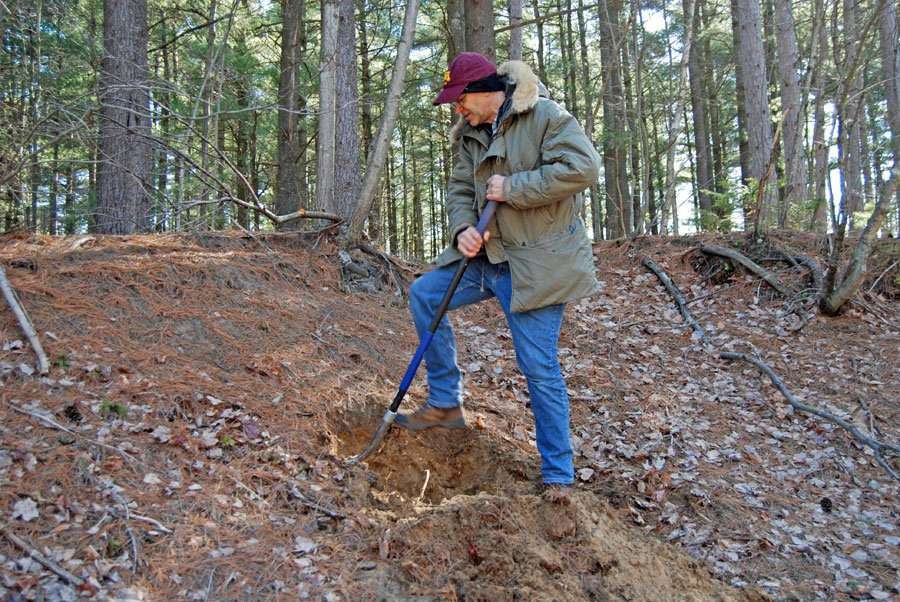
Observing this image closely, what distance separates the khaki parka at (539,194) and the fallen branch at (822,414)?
8.68ft

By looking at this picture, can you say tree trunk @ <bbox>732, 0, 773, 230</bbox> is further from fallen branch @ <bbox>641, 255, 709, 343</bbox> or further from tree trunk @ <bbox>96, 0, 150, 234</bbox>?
tree trunk @ <bbox>96, 0, 150, 234</bbox>

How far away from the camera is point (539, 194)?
3359mm

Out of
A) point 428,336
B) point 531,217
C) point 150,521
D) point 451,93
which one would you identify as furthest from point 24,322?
point 531,217

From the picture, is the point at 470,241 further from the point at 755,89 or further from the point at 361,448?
the point at 755,89

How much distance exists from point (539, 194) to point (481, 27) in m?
6.33

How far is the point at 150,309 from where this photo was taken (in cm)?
452

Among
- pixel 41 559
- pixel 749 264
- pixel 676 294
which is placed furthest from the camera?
pixel 749 264

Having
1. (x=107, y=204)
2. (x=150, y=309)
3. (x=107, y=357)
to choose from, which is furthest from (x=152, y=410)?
(x=107, y=204)

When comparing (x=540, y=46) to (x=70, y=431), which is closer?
(x=70, y=431)

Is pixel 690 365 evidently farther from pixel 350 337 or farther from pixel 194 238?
pixel 194 238

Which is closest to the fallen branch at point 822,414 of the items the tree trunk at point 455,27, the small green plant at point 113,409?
the small green plant at point 113,409

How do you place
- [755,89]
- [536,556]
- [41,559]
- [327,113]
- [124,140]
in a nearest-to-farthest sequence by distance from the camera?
[41,559] → [536,556] → [327,113] → [124,140] → [755,89]

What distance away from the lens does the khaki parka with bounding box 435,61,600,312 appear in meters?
3.35

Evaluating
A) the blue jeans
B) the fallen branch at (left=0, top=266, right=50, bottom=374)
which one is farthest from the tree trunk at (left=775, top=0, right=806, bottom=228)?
the fallen branch at (left=0, top=266, right=50, bottom=374)
